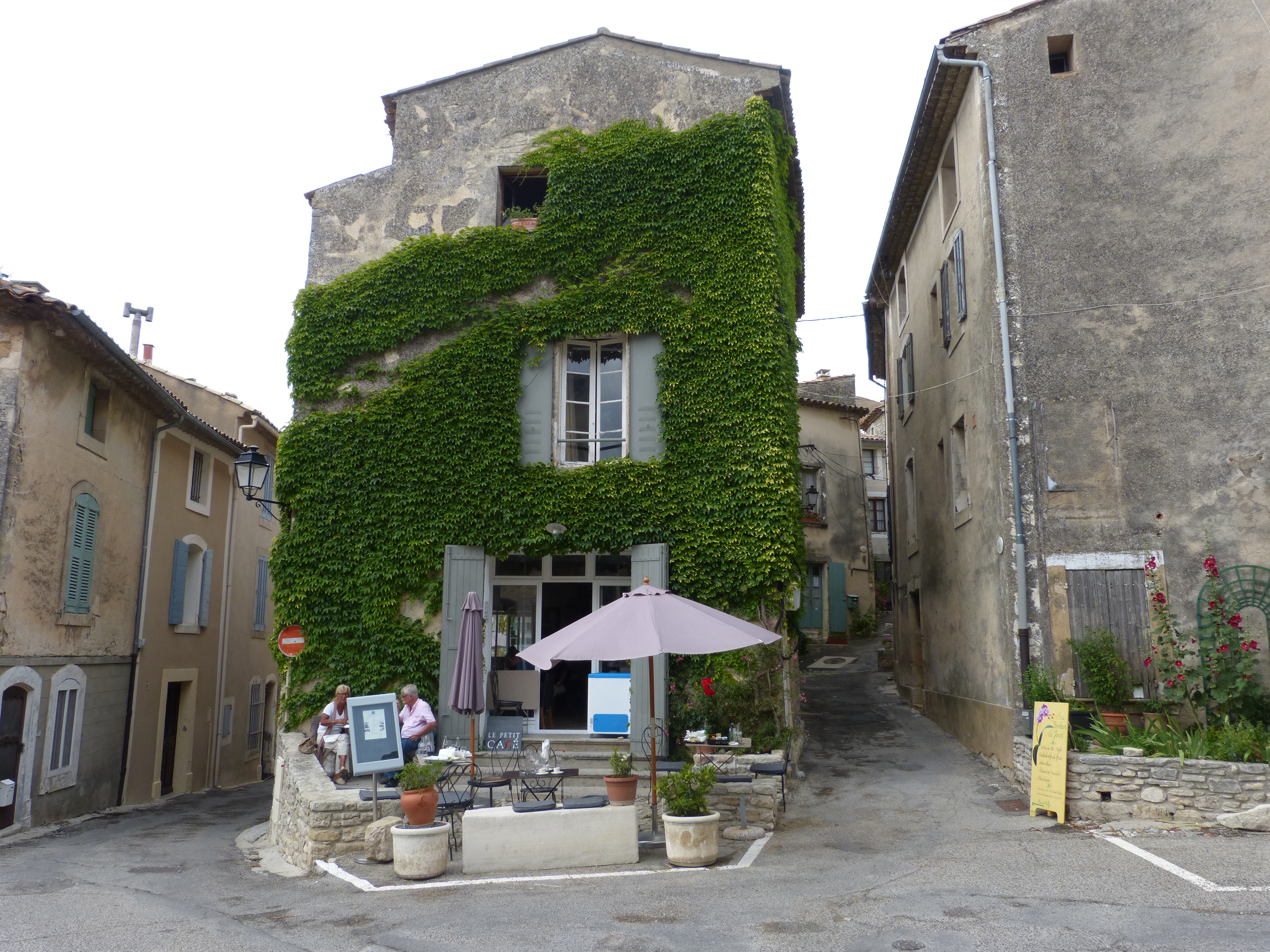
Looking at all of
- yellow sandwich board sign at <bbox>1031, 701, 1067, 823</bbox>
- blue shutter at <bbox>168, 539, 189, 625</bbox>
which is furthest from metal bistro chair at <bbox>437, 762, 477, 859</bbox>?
blue shutter at <bbox>168, 539, 189, 625</bbox>

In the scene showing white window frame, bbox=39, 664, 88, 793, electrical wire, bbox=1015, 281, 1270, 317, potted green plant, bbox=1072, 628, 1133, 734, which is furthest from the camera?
white window frame, bbox=39, 664, 88, 793

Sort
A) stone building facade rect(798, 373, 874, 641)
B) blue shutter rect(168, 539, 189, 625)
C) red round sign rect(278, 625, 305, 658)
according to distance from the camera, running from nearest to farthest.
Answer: red round sign rect(278, 625, 305, 658) < blue shutter rect(168, 539, 189, 625) < stone building facade rect(798, 373, 874, 641)

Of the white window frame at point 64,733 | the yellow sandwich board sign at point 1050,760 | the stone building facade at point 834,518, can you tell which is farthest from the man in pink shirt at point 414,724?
the stone building facade at point 834,518

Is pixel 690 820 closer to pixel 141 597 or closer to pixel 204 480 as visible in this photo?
pixel 141 597

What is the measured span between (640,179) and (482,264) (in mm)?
2466

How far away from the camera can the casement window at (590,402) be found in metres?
12.8

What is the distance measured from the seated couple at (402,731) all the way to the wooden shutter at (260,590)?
12478mm

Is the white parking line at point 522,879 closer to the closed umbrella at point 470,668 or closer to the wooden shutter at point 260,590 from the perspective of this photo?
the closed umbrella at point 470,668

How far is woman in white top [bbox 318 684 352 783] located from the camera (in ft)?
36.0

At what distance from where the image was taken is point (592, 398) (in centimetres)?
1314

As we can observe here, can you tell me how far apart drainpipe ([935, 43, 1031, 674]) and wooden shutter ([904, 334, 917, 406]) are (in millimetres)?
5630

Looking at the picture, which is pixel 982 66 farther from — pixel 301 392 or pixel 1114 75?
pixel 301 392

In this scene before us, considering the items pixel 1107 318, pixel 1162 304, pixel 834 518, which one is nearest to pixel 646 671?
pixel 1107 318

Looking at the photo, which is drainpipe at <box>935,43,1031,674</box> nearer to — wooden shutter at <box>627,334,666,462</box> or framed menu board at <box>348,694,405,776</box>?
wooden shutter at <box>627,334,666,462</box>
